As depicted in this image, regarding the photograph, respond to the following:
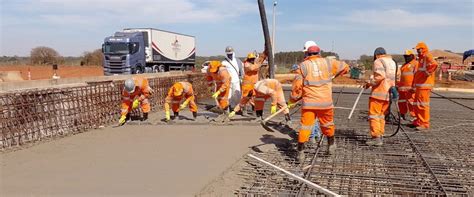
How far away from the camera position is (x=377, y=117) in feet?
18.5

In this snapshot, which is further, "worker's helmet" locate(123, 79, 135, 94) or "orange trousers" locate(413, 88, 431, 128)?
"worker's helmet" locate(123, 79, 135, 94)

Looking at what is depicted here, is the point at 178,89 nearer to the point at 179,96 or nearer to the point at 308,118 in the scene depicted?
the point at 179,96

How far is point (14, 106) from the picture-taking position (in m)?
6.01

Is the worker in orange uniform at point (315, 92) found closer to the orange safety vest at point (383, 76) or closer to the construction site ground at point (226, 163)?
the construction site ground at point (226, 163)

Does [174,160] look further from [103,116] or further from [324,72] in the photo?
[103,116]

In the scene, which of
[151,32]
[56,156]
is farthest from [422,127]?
[151,32]

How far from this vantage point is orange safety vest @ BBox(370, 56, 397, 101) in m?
5.72

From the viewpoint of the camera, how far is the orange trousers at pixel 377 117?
221 inches

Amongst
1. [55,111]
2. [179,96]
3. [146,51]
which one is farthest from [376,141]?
[146,51]

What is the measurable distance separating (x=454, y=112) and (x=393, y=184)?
6.98 meters

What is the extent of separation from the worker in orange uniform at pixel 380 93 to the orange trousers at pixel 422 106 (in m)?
1.37

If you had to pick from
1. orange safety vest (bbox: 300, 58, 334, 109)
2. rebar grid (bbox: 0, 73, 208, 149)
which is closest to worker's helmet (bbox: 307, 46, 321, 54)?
orange safety vest (bbox: 300, 58, 334, 109)

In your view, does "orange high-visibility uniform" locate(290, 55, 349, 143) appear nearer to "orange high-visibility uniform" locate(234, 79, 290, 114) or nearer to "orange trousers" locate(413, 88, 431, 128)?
"orange high-visibility uniform" locate(234, 79, 290, 114)

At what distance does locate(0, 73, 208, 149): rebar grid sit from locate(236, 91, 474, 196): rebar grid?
3.73 m
